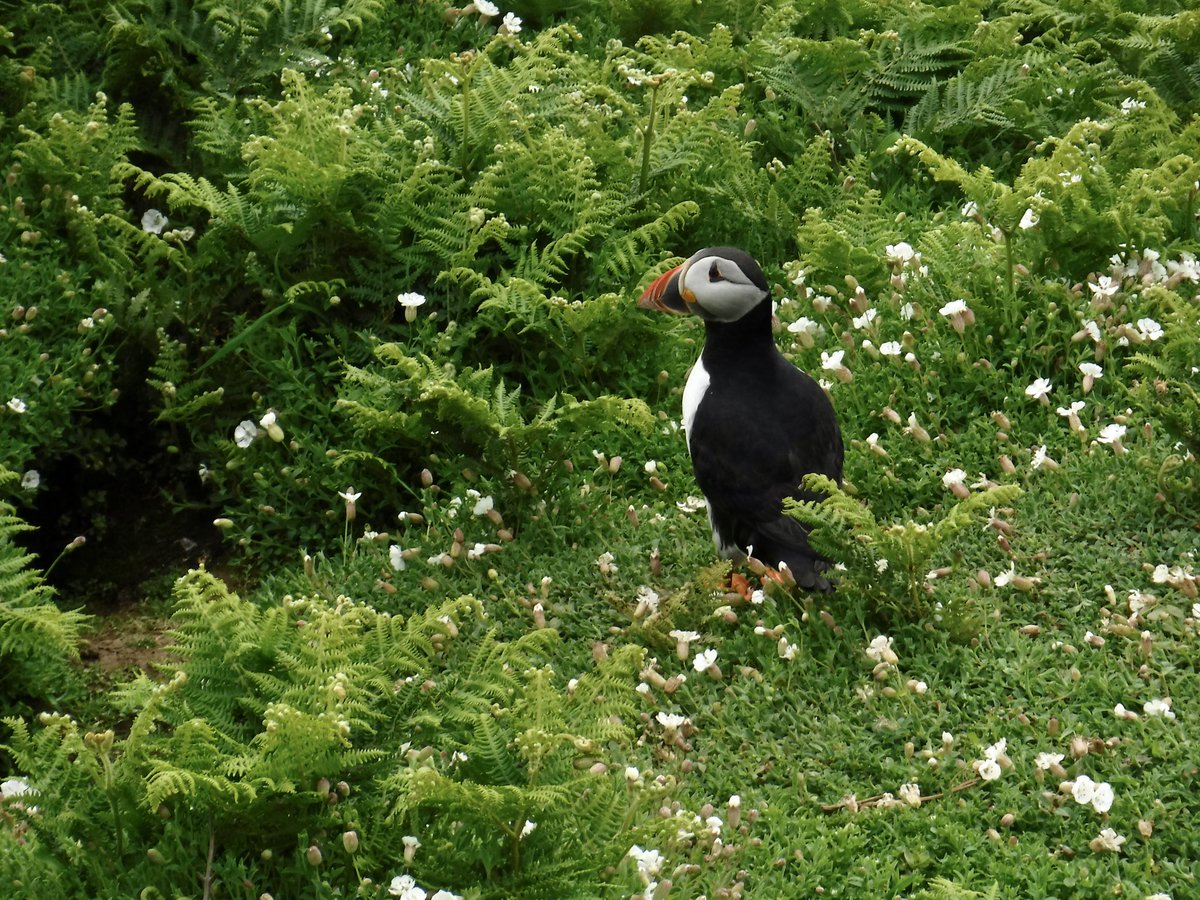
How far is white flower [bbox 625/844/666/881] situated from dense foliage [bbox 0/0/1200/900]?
20 mm

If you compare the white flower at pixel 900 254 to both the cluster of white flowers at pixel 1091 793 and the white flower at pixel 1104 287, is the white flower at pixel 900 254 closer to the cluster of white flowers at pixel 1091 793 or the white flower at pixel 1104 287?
the white flower at pixel 1104 287

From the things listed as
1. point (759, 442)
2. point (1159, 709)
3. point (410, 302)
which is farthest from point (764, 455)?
point (410, 302)

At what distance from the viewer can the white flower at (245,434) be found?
686 cm

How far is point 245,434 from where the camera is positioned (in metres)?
6.88

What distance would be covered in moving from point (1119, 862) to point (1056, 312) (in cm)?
283

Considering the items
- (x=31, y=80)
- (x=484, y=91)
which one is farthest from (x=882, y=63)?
(x=31, y=80)

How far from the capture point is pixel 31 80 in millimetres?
7914

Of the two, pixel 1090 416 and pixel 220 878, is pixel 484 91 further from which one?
pixel 220 878

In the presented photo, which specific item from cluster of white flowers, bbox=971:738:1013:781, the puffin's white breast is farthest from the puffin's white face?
cluster of white flowers, bbox=971:738:1013:781

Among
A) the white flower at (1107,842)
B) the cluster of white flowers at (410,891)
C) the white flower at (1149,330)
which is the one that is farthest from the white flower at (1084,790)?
the white flower at (1149,330)

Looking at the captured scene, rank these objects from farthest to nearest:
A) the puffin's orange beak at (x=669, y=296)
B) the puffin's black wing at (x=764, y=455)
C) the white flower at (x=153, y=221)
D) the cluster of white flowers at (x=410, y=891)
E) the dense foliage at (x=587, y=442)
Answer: the white flower at (x=153, y=221)
the puffin's orange beak at (x=669, y=296)
the puffin's black wing at (x=764, y=455)
the dense foliage at (x=587, y=442)
the cluster of white flowers at (x=410, y=891)

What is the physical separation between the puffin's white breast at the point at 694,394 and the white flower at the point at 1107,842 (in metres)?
2.12

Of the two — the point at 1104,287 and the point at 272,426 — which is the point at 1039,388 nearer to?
the point at 1104,287

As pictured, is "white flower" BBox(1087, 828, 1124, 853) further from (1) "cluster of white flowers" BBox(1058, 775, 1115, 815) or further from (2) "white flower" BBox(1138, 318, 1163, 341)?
(2) "white flower" BBox(1138, 318, 1163, 341)
